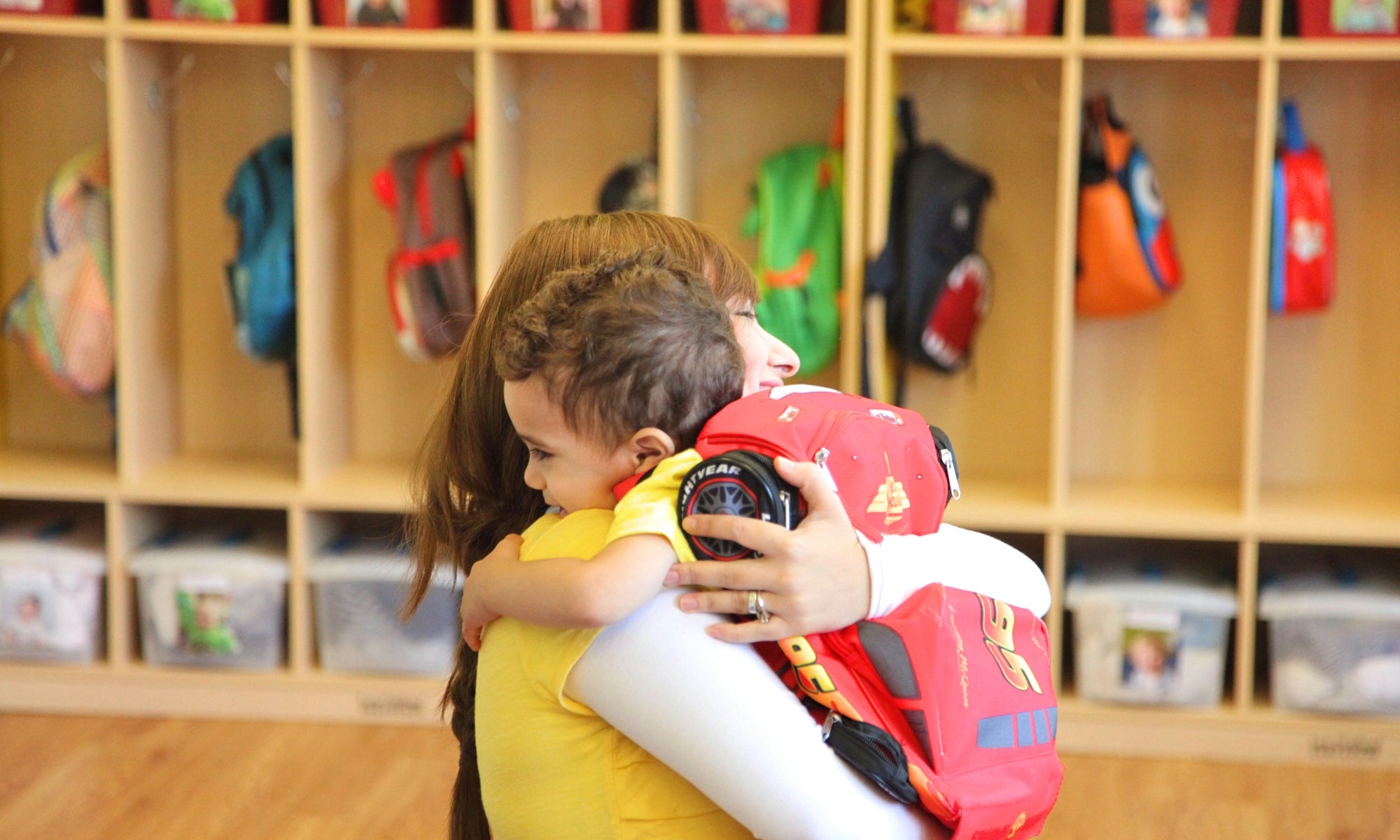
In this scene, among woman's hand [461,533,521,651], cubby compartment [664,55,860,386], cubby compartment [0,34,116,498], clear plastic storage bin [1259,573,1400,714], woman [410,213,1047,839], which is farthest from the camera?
cubby compartment [0,34,116,498]

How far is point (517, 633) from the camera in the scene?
3.34ft

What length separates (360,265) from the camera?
330 cm

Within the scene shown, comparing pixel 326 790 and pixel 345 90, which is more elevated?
pixel 345 90

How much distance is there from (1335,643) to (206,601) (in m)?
2.31

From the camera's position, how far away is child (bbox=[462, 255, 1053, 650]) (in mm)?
956

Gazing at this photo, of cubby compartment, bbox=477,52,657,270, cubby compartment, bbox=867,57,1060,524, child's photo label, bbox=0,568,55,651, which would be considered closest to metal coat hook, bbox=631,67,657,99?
cubby compartment, bbox=477,52,657,270

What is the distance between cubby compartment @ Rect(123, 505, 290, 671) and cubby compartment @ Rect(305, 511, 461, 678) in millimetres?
96

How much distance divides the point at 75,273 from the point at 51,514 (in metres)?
0.66

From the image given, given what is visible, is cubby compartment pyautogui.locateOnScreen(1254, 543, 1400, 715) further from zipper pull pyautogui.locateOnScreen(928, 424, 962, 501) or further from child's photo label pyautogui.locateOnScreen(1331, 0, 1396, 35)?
zipper pull pyautogui.locateOnScreen(928, 424, 962, 501)

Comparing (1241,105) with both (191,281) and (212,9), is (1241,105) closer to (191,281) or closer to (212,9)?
(212,9)

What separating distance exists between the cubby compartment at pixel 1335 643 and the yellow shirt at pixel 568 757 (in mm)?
2168

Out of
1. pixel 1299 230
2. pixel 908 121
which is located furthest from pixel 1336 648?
pixel 908 121

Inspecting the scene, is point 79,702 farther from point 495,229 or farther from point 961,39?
point 961,39

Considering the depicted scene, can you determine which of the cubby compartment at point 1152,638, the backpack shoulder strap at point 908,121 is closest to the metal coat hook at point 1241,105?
the backpack shoulder strap at point 908,121
